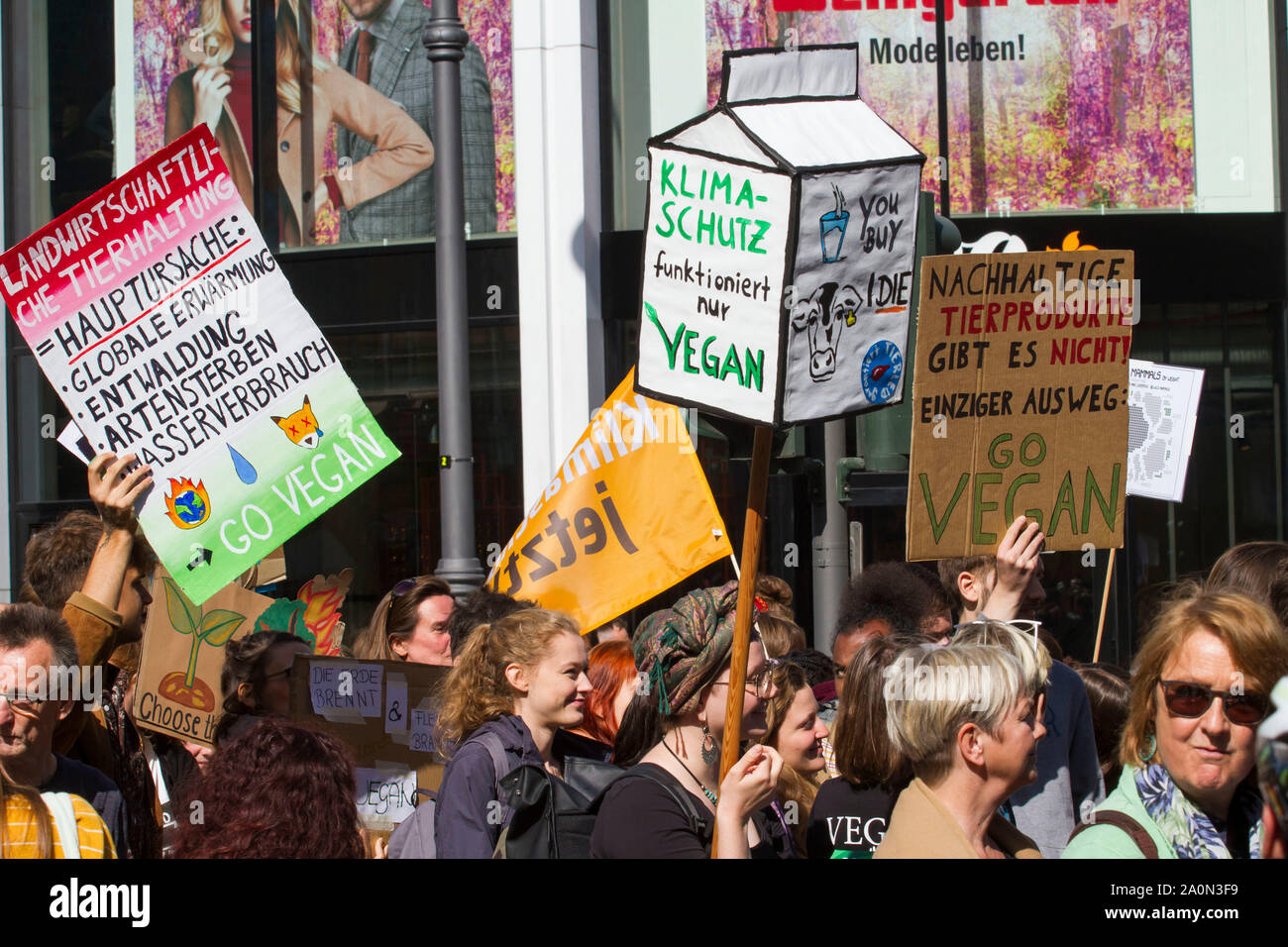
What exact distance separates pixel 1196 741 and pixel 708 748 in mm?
1052

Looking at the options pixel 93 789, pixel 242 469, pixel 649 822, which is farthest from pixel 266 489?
pixel 649 822

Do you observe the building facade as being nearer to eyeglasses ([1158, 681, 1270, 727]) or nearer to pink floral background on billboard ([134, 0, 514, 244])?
pink floral background on billboard ([134, 0, 514, 244])

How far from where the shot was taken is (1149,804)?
8.93 feet

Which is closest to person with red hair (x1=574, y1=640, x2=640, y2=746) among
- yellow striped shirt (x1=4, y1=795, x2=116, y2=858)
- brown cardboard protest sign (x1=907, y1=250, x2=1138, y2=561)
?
brown cardboard protest sign (x1=907, y1=250, x2=1138, y2=561)

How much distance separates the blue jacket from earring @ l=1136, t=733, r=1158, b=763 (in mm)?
1397

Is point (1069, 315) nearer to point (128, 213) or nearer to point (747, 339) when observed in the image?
point (747, 339)

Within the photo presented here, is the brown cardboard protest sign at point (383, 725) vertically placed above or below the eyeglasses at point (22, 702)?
below

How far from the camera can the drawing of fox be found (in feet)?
15.3

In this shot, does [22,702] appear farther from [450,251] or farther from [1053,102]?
[1053,102]

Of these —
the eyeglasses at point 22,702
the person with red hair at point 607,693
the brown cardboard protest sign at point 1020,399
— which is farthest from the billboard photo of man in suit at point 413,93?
the eyeglasses at point 22,702

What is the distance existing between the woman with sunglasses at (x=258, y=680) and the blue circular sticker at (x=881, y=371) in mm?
2354

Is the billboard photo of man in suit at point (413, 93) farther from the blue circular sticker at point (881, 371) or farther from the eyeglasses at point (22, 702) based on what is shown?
the eyeglasses at point (22, 702)

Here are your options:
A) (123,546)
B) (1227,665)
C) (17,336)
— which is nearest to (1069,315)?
(1227,665)

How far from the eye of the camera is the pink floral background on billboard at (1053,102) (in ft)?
34.5
